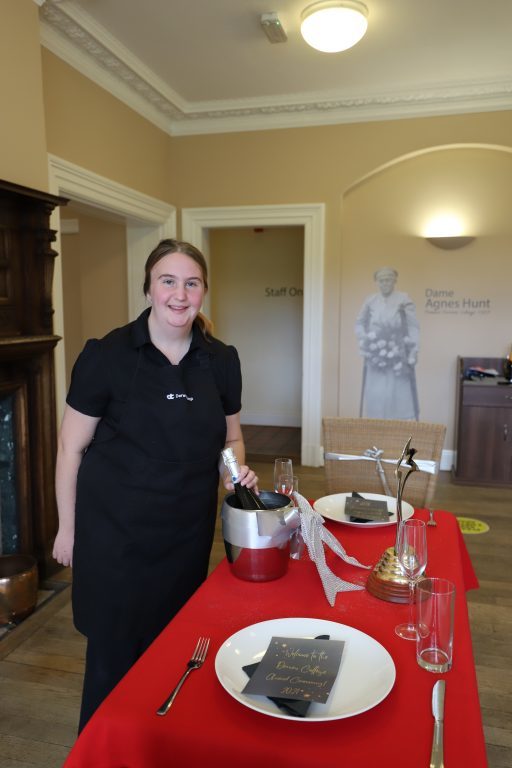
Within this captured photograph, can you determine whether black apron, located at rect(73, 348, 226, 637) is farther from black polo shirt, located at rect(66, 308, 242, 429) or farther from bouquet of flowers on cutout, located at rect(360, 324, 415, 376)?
bouquet of flowers on cutout, located at rect(360, 324, 415, 376)

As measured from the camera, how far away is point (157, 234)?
507cm

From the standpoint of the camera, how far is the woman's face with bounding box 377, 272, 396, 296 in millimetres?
4965

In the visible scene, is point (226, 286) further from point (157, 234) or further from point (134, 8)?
point (134, 8)

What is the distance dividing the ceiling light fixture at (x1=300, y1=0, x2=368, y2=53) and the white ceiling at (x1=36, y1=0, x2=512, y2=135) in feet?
0.27

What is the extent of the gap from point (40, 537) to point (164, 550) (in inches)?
66.1

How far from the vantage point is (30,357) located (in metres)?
2.80

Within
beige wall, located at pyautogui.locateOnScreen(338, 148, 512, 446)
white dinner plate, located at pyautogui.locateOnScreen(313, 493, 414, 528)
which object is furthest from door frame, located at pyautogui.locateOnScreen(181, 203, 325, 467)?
white dinner plate, located at pyautogui.locateOnScreen(313, 493, 414, 528)

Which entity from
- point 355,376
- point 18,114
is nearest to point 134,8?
point 18,114

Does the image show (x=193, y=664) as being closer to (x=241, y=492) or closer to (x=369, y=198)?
(x=241, y=492)

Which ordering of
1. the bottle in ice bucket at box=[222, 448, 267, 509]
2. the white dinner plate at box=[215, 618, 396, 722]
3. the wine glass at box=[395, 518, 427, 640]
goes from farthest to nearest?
the bottle in ice bucket at box=[222, 448, 267, 509]
the wine glass at box=[395, 518, 427, 640]
the white dinner plate at box=[215, 618, 396, 722]

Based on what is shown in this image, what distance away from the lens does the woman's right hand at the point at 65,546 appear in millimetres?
1669

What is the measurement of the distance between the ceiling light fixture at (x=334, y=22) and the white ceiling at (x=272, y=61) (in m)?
0.08

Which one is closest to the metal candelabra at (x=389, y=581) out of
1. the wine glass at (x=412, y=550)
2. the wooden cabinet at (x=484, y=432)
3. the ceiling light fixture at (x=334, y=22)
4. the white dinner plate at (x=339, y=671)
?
the wine glass at (x=412, y=550)

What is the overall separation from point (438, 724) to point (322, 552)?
50cm
